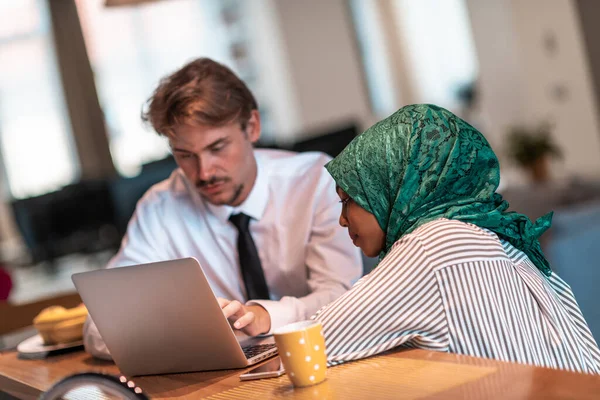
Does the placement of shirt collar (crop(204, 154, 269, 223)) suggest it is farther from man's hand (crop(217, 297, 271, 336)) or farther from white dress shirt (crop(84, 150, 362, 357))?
man's hand (crop(217, 297, 271, 336))

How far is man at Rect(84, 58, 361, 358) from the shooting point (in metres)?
1.84

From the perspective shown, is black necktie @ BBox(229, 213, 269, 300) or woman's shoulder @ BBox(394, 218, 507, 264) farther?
black necktie @ BBox(229, 213, 269, 300)

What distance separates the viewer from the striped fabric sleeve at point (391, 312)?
3.71 ft

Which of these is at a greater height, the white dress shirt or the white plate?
the white dress shirt

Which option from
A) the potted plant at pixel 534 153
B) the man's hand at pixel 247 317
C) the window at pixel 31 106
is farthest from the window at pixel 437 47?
the man's hand at pixel 247 317

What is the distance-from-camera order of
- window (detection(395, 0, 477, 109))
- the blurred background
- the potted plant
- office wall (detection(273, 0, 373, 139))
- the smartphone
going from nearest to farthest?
the smartphone < the potted plant < the blurred background < window (detection(395, 0, 477, 109)) < office wall (detection(273, 0, 373, 139))

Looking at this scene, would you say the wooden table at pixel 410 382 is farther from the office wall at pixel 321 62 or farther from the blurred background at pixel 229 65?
the office wall at pixel 321 62

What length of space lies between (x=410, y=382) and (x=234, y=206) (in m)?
1.02

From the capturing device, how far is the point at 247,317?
1.40m


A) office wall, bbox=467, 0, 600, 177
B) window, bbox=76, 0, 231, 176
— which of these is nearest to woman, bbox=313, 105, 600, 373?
office wall, bbox=467, 0, 600, 177

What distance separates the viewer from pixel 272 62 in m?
9.59

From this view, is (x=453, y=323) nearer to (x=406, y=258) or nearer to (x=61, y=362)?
(x=406, y=258)

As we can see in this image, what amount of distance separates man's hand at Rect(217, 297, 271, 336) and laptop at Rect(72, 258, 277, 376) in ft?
0.09

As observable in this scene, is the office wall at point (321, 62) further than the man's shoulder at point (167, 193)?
Yes
